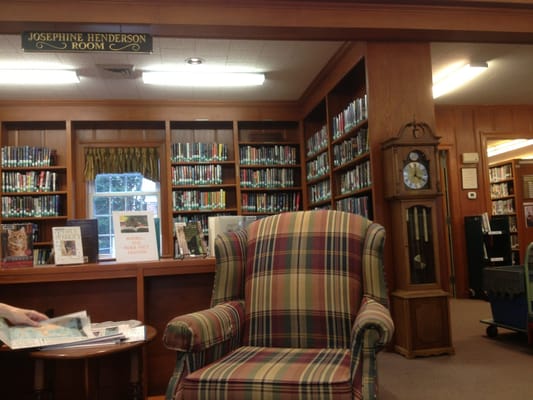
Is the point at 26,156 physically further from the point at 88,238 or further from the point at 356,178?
the point at 356,178

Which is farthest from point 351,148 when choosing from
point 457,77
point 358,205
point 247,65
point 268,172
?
point 268,172

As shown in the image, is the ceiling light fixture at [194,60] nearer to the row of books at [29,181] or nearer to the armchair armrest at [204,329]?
the row of books at [29,181]

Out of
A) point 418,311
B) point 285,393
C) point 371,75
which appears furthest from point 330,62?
point 285,393

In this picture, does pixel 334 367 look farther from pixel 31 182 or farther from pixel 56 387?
pixel 31 182

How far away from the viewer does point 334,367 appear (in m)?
1.59

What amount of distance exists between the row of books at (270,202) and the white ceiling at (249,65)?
127 centimetres

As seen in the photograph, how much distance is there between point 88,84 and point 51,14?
2070 millimetres

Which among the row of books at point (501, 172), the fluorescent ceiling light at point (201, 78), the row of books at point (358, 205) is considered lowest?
the row of books at point (358, 205)

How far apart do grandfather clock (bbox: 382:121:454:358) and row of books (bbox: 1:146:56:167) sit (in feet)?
14.0

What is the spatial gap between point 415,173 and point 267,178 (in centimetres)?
287

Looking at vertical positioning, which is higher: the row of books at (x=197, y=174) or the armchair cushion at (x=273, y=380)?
the row of books at (x=197, y=174)

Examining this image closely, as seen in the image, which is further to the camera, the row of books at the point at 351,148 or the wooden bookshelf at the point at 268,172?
the wooden bookshelf at the point at 268,172

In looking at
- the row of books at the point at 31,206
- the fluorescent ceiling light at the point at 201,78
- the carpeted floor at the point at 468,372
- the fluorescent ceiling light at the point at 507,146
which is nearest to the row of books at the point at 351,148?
the fluorescent ceiling light at the point at 201,78

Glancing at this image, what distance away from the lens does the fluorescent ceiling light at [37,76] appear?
4.68m
